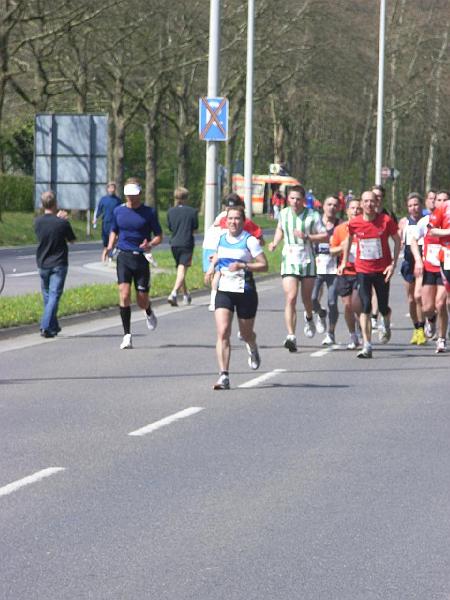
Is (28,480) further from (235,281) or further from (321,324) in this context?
(321,324)

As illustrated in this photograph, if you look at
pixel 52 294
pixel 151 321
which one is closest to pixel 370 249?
pixel 151 321

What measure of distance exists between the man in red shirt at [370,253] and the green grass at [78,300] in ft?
14.8

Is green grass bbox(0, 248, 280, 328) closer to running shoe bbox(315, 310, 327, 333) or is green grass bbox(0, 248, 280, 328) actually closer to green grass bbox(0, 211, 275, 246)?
running shoe bbox(315, 310, 327, 333)

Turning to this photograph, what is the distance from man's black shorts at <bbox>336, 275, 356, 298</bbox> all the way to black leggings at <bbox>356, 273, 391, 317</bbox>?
21.0 inches

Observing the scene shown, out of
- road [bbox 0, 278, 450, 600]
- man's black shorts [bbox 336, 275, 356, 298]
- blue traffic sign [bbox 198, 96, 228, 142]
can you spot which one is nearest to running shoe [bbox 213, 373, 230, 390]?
road [bbox 0, 278, 450, 600]

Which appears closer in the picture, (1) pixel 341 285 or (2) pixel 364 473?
(2) pixel 364 473

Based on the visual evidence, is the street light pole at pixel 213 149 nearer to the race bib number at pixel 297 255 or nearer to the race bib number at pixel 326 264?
the race bib number at pixel 326 264

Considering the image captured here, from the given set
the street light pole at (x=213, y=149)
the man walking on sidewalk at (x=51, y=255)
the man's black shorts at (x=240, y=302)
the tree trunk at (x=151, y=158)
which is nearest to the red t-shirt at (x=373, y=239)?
the man's black shorts at (x=240, y=302)

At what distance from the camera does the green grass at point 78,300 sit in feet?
64.1

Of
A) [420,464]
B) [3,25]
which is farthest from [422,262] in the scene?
[3,25]

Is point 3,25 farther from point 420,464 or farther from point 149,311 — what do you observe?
point 420,464

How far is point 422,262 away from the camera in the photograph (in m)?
17.5

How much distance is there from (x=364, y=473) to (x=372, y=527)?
1603 mm

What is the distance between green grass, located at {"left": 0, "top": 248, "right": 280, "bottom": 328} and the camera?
19531 mm
